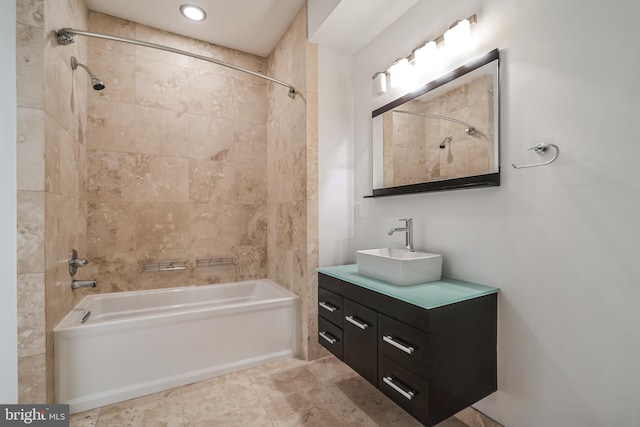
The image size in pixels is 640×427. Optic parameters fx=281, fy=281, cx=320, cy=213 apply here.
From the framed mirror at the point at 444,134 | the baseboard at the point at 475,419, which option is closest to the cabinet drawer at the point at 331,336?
the baseboard at the point at 475,419

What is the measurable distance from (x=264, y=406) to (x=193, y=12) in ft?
9.51

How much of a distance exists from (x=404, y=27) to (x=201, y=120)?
6.19ft

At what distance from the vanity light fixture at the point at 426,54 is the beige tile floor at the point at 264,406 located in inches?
78.7

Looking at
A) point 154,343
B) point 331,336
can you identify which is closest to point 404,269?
point 331,336

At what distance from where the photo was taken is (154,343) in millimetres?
1827

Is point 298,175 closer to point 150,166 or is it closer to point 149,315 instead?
point 150,166

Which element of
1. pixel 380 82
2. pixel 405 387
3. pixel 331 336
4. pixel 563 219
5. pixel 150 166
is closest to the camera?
pixel 563 219

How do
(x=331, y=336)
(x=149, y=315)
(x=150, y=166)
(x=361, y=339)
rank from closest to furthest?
(x=361, y=339), (x=331, y=336), (x=149, y=315), (x=150, y=166)

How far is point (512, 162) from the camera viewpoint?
4.20 feet

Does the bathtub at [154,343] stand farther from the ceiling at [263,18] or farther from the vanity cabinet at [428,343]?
the ceiling at [263,18]

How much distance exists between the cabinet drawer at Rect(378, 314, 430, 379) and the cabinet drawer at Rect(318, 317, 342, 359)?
39 cm

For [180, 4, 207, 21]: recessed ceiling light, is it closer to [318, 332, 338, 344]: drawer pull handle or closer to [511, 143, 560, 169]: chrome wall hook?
[511, 143, 560, 169]: chrome wall hook

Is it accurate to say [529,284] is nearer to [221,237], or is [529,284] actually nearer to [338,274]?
[338,274]

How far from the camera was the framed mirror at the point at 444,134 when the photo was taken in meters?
1.36
